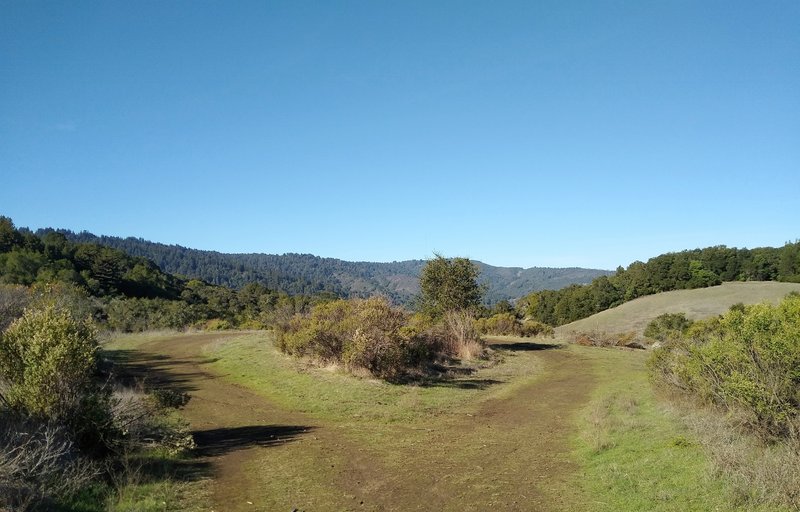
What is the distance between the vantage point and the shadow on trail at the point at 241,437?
10727 millimetres

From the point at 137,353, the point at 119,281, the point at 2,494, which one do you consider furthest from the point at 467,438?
the point at 119,281

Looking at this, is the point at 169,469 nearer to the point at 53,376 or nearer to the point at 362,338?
the point at 53,376

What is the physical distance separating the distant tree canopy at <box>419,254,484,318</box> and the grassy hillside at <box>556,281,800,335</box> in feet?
110

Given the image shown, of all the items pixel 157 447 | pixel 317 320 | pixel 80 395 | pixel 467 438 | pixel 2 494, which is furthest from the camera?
pixel 317 320

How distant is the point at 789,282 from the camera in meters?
75.9

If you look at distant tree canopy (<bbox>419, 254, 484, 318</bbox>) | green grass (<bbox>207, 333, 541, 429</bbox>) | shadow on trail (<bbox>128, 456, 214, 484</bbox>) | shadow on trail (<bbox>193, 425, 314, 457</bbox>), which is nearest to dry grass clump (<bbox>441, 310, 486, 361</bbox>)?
distant tree canopy (<bbox>419, 254, 484, 318</bbox>)

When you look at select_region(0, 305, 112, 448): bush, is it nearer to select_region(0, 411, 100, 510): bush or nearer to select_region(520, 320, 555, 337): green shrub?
select_region(0, 411, 100, 510): bush

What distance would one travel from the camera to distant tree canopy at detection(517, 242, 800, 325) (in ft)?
271

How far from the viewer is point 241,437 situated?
11.7 m

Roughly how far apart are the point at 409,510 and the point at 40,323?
7.32m

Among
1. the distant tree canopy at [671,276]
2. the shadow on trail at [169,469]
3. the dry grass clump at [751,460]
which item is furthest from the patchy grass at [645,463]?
the distant tree canopy at [671,276]

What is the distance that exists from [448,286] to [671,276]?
71.7 metres

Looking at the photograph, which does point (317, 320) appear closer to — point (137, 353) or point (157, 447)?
point (157, 447)

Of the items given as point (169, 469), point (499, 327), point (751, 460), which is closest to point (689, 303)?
point (499, 327)
